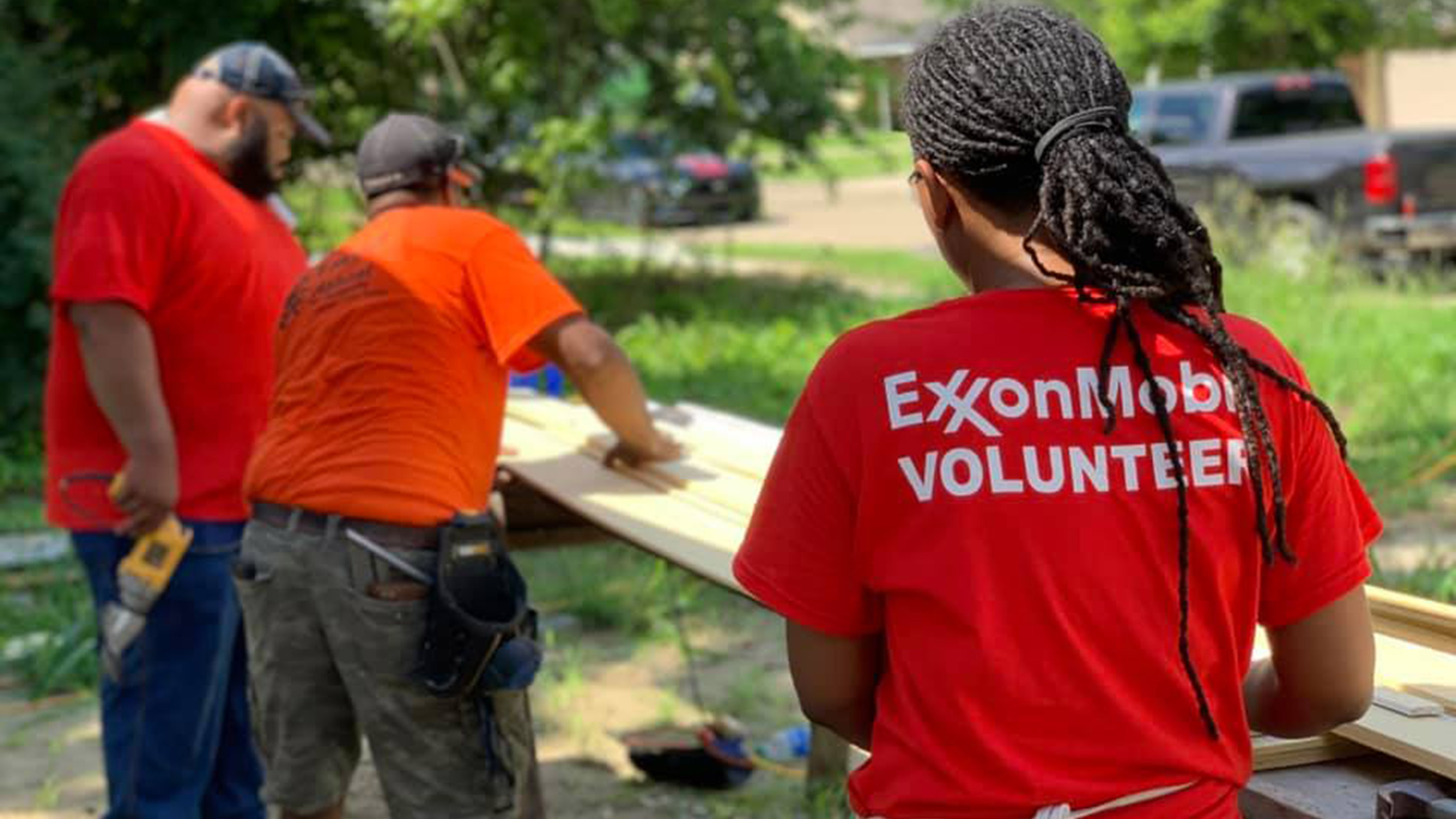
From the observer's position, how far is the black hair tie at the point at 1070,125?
6.41 ft

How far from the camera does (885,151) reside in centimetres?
1378

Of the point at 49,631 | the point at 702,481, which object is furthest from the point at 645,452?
the point at 49,631

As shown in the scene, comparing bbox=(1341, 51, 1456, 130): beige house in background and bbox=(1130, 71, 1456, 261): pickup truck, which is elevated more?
bbox=(1130, 71, 1456, 261): pickup truck

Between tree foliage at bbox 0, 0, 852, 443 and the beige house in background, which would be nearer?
tree foliage at bbox 0, 0, 852, 443

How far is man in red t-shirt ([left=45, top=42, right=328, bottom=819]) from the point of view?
162 inches

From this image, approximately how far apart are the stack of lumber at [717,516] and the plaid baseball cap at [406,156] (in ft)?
2.69

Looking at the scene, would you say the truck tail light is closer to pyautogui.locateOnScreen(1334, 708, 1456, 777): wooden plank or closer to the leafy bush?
the leafy bush

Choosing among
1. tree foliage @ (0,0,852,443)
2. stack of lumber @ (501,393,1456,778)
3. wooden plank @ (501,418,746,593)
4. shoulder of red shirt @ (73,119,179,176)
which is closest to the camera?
stack of lumber @ (501,393,1456,778)

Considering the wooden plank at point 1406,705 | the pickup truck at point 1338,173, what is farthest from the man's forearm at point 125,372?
the pickup truck at point 1338,173

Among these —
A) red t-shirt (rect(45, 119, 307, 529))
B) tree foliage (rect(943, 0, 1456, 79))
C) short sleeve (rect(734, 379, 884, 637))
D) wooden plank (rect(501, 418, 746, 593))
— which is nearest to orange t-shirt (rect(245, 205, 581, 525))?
wooden plank (rect(501, 418, 746, 593))

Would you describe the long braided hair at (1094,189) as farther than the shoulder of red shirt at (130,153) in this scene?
No

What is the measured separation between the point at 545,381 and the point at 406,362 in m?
2.62

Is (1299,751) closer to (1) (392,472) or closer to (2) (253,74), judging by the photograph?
(1) (392,472)

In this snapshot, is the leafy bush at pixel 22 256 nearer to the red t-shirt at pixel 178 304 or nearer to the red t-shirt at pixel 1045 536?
the red t-shirt at pixel 178 304
